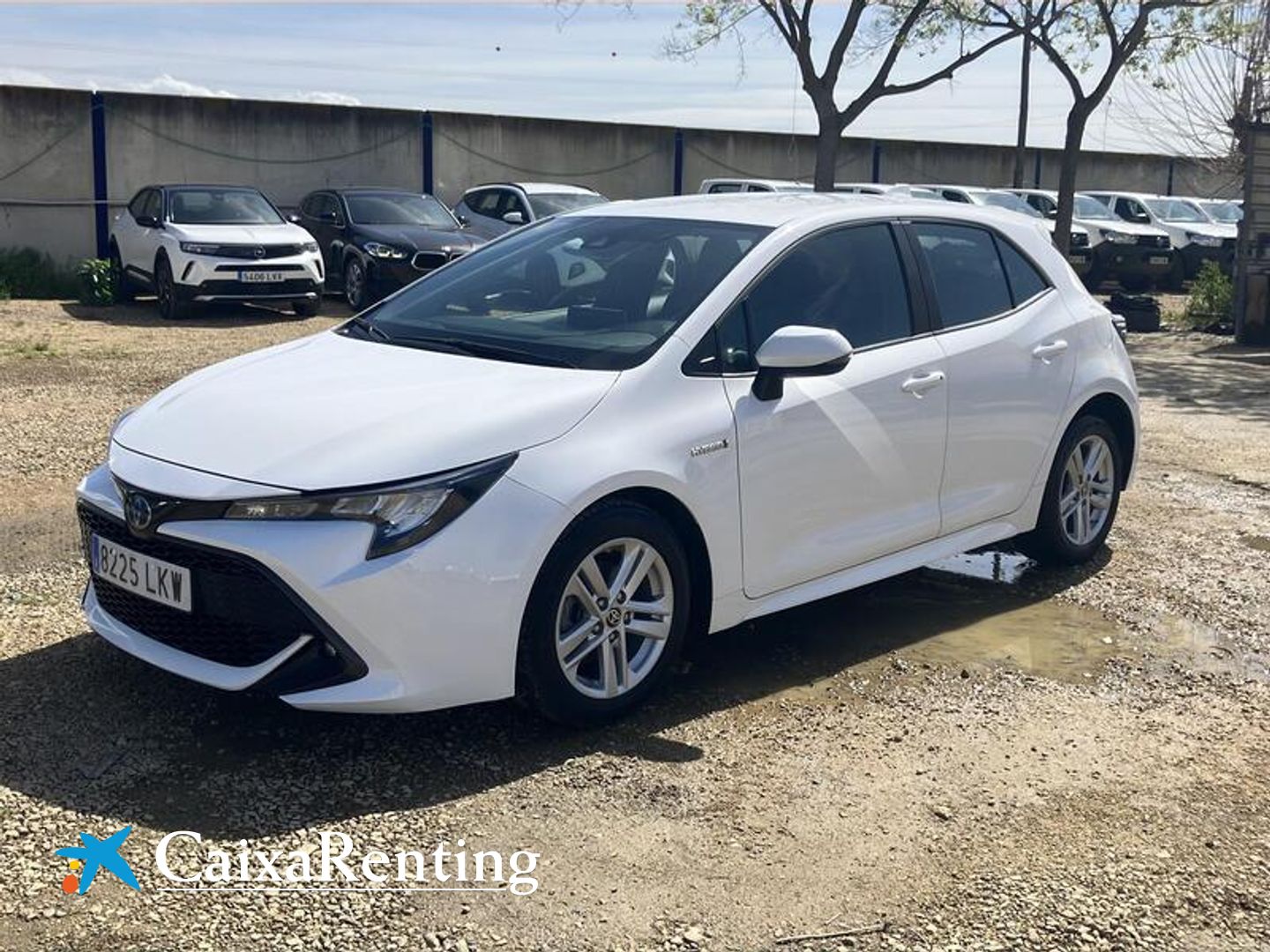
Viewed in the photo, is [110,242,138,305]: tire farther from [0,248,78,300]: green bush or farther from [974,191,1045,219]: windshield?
[974,191,1045,219]: windshield

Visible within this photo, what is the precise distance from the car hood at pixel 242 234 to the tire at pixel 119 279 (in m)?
1.61

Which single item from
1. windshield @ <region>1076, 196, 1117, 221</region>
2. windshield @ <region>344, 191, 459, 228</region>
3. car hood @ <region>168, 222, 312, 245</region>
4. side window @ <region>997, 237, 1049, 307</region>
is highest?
windshield @ <region>1076, 196, 1117, 221</region>

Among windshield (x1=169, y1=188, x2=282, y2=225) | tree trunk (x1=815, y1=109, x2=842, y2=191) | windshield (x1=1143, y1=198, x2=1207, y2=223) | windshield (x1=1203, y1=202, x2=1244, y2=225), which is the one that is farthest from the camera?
windshield (x1=1203, y1=202, x2=1244, y2=225)

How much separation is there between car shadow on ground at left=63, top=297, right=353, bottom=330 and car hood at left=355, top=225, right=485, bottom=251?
3.34ft

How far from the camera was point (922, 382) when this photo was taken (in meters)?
5.18

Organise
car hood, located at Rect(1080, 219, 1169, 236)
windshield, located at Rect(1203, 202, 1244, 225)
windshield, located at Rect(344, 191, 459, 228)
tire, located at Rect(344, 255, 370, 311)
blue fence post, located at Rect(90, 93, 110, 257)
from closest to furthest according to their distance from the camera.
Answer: tire, located at Rect(344, 255, 370, 311), windshield, located at Rect(344, 191, 459, 228), blue fence post, located at Rect(90, 93, 110, 257), car hood, located at Rect(1080, 219, 1169, 236), windshield, located at Rect(1203, 202, 1244, 225)

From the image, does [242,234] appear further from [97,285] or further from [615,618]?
[615,618]

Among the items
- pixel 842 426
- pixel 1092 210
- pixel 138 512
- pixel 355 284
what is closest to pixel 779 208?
pixel 842 426

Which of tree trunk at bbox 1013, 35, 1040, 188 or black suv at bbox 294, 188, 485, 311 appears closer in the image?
black suv at bbox 294, 188, 485, 311

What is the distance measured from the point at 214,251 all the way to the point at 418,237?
251 centimetres

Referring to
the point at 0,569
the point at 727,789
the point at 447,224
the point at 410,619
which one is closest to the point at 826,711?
the point at 727,789

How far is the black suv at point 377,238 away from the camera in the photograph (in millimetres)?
16703

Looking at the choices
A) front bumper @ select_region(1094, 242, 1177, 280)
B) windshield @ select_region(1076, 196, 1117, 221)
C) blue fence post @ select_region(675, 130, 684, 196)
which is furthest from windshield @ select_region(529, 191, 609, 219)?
windshield @ select_region(1076, 196, 1117, 221)

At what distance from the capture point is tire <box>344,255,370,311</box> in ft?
56.1
